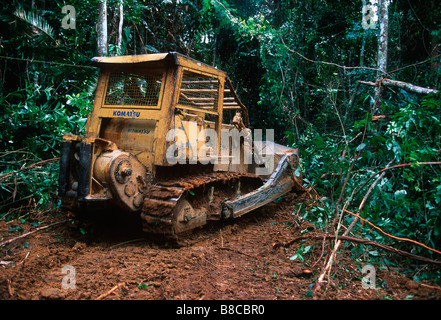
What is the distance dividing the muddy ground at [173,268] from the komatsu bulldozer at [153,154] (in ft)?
1.24

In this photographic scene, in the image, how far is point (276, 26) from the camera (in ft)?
36.6

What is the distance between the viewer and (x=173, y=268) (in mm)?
2887

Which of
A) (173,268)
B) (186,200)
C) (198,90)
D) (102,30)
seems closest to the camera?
(173,268)

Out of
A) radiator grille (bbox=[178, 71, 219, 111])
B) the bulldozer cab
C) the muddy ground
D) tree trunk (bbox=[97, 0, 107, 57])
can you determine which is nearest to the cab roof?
the bulldozer cab

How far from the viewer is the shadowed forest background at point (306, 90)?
3236 mm

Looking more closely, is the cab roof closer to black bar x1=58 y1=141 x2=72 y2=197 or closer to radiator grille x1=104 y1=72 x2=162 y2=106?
radiator grille x1=104 y1=72 x2=162 y2=106

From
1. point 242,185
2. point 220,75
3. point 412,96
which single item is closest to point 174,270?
point 242,185

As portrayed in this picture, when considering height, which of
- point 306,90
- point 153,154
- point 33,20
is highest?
point 33,20

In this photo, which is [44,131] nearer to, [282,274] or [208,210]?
[208,210]

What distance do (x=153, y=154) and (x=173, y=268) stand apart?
1.30 metres

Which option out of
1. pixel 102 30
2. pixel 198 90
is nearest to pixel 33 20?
pixel 102 30

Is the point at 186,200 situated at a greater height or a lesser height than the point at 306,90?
lesser

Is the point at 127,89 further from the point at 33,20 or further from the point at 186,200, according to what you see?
the point at 33,20

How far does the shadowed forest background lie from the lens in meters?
3.24
